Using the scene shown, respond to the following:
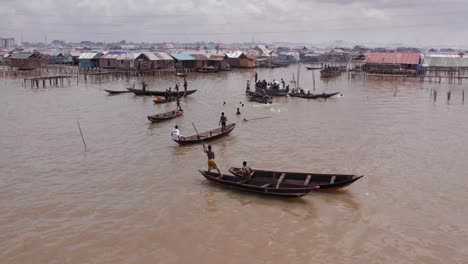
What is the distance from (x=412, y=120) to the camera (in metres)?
23.0

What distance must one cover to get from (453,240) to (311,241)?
130 inches

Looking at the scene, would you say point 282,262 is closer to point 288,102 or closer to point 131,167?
point 131,167

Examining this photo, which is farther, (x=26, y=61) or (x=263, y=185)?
(x=26, y=61)

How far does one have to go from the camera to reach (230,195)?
39.5 feet

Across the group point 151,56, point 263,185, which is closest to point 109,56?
point 151,56

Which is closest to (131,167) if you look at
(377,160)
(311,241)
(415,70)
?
(311,241)

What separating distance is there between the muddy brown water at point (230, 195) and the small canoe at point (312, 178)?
1.09 feet

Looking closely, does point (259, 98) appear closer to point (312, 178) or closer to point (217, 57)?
point (312, 178)

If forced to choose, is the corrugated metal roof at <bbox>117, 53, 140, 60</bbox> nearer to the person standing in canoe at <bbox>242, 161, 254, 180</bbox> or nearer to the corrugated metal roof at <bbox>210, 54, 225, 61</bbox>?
the corrugated metal roof at <bbox>210, 54, 225, 61</bbox>

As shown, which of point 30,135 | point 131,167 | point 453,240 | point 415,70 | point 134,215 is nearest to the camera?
point 453,240

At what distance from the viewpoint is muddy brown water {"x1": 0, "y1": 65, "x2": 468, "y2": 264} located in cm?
910

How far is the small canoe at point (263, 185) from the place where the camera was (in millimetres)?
11148

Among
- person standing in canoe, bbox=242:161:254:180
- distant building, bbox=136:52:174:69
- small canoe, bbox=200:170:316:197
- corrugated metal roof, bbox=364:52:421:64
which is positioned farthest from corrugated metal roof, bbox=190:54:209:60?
person standing in canoe, bbox=242:161:254:180

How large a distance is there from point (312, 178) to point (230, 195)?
2559mm
